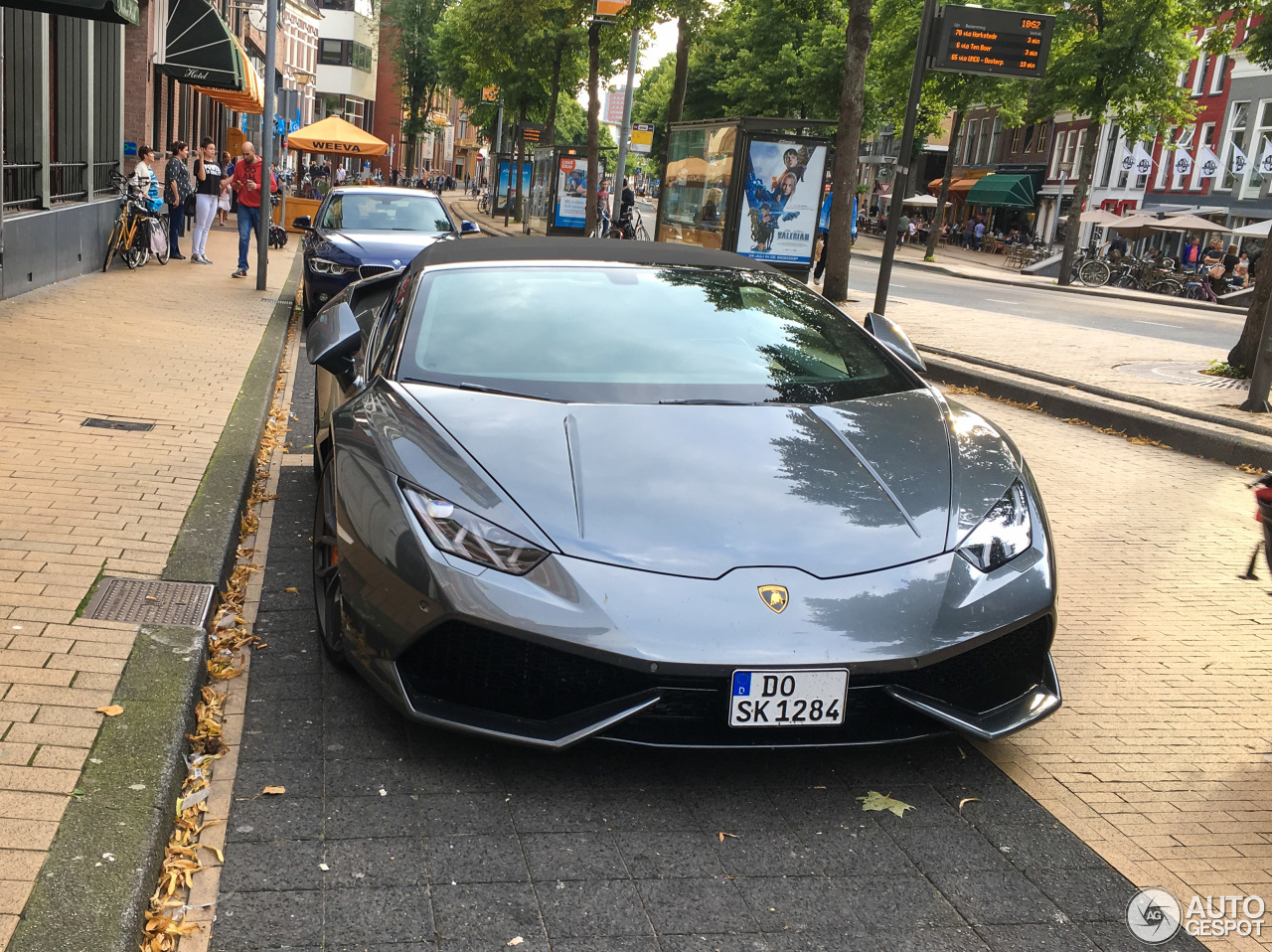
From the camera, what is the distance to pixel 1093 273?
38.1 meters

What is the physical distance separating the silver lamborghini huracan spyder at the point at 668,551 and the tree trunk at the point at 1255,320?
9.14m

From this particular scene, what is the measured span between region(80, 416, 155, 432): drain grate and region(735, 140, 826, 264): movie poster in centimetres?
1361

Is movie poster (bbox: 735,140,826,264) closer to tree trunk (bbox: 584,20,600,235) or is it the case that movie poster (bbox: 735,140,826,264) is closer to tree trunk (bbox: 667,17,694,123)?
tree trunk (bbox: 667,17,694,123)

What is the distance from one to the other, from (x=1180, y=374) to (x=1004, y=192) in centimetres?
5077

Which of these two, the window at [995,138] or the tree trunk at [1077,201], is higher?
the window at [995,138]

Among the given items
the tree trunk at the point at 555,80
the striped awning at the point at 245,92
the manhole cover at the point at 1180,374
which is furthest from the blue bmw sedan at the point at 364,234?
the tree trunk at the point at 555,80

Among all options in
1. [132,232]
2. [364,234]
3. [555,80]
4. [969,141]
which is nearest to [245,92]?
[132,232]

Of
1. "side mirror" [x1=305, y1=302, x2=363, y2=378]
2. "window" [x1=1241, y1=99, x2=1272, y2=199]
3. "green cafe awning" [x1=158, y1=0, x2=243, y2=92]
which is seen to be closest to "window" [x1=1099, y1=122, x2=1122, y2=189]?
"window" [x1=1241, y1=99, x2=1272, y2=199]

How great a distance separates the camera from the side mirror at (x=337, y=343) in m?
5.21

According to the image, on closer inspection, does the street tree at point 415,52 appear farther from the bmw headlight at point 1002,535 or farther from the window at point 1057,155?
the bmw headlight at point 1002,535

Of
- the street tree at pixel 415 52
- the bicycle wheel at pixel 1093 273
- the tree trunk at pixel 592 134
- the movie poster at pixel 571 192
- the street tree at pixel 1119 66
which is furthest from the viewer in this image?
the street tree at pixel 415 52

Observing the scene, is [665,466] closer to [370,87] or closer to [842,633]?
[842,633]

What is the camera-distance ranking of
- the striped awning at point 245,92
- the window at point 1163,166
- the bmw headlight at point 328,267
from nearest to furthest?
the bmw headlight at point 328,267
the striped awning at point 245,92
the window at point 1163,166

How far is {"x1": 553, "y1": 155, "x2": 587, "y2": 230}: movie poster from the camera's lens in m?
34.4
